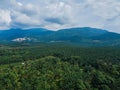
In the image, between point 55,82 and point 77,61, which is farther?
point 77,61

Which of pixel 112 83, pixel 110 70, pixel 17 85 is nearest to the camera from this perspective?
pixel 17 85

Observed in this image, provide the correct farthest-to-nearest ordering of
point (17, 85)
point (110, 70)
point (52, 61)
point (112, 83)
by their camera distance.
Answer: point (52, 61), point (110, 70), point (112, 83), point (17, 85)

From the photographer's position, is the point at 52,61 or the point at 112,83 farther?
the point at 52,61

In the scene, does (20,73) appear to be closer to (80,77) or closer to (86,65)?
(80,77)

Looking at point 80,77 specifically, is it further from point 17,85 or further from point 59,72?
point 17,85

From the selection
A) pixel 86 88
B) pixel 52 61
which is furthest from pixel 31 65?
pixel 86 88

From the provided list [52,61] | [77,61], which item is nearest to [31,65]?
[52,61]

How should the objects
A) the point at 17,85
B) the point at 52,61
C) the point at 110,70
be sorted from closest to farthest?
the point at 17,85
the point at 110,70
the point at 52,61

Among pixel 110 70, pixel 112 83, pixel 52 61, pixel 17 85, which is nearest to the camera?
pixel 17 85
